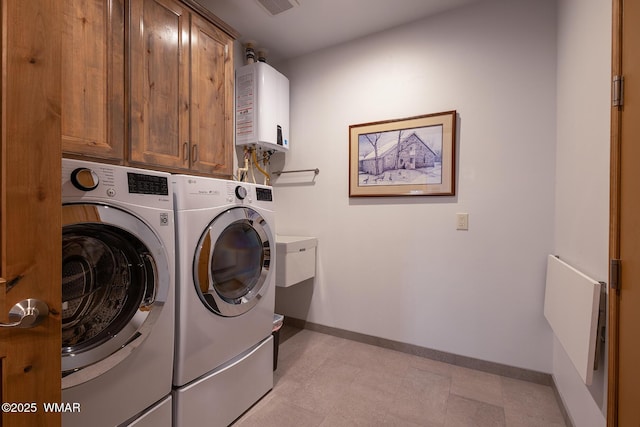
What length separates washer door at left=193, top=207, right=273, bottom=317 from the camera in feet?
4.15

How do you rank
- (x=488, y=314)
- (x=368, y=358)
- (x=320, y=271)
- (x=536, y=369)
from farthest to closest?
(x=320, y=271) < (x=368, y=358) < (x=488, y=314) < (x=536, y=369)

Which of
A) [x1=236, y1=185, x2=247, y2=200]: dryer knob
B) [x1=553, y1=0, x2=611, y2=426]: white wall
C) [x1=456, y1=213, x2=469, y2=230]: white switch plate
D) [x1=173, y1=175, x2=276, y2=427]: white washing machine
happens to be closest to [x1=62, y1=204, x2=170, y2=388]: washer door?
[x1=173, y1=175, x2=276, y2=427]: white washing machine

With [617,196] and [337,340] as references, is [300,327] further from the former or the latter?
[617,196]

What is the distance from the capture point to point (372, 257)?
231 centimetres

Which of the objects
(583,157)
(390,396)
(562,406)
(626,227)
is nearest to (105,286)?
(390,396)

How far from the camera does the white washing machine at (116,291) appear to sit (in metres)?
0.88

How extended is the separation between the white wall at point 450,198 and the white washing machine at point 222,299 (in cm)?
93

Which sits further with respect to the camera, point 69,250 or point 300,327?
point 300,327

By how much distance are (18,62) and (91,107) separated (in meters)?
0.81

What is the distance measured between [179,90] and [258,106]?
→ 29.1 inches

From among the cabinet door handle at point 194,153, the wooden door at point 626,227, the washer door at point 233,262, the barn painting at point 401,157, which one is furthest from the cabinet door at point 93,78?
the wooden door at point 626,227

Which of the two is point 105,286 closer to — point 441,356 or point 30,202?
point 30,202

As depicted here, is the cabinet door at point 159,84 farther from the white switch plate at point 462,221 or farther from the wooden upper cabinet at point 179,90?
the white switch plate at point 462,221

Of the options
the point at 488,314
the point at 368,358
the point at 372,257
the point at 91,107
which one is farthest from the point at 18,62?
the point at 488,314
